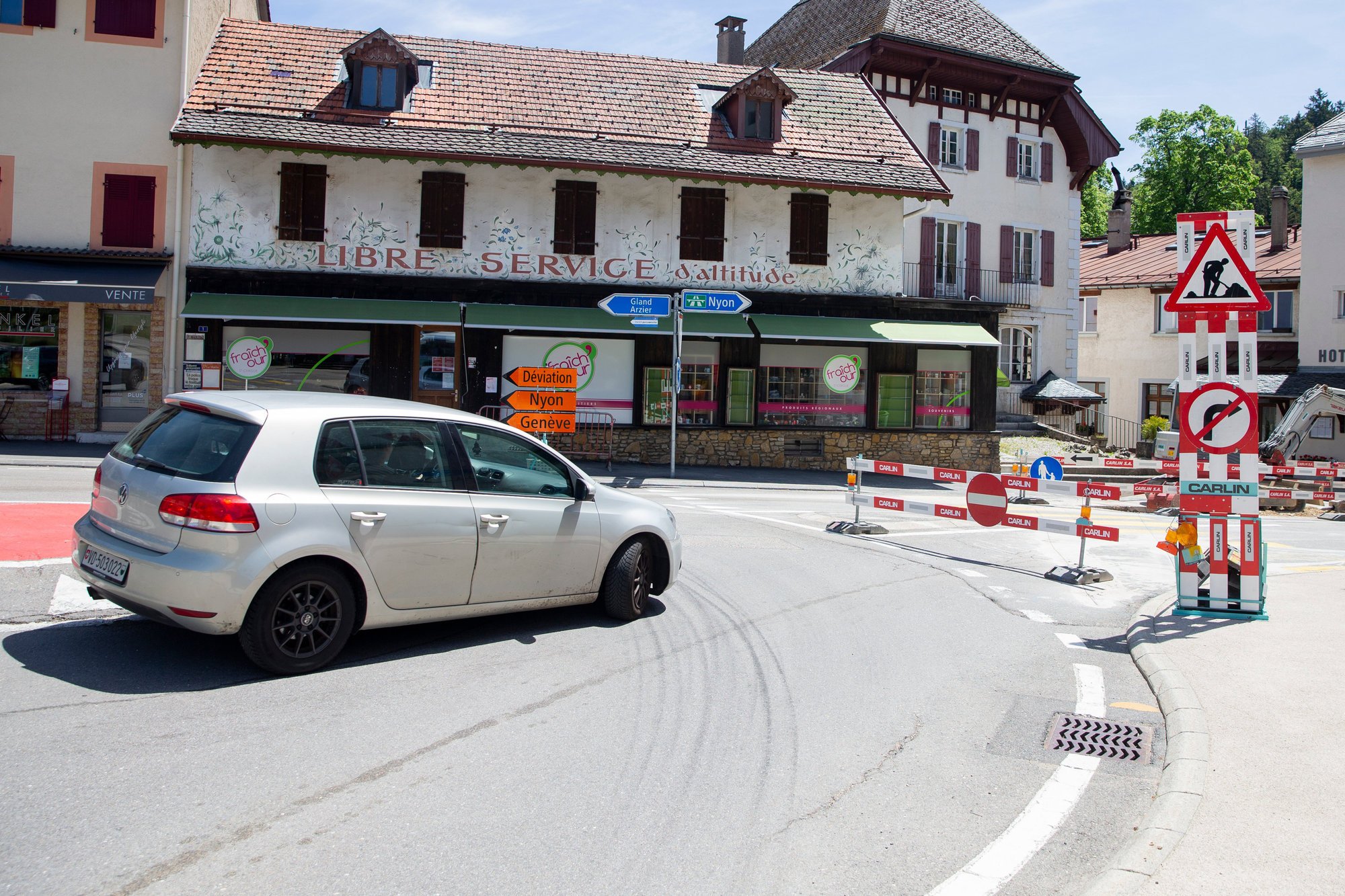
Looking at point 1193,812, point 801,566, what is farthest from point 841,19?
point 1193,812

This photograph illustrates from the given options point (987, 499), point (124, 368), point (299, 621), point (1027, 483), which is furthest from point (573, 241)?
point (299, 621)

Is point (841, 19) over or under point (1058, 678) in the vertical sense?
over

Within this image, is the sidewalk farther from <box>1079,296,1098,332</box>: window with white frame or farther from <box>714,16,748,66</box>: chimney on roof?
<box>1079,296,1098,332</box>: window with white frame

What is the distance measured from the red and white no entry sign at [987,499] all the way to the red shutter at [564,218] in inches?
556

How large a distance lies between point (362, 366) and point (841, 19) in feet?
69.3

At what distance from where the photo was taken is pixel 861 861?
4.13 metres

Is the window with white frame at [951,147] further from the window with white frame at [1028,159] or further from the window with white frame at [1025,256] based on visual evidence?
the window with white frame at [1025,256]

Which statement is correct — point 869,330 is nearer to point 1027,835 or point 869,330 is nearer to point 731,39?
point 731,39

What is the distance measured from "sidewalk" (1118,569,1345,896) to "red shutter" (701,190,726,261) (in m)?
17.2

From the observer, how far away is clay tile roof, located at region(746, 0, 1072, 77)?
32844 millimetres

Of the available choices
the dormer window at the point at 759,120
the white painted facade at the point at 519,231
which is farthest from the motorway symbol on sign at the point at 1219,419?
the dormer window at the point at 759,120

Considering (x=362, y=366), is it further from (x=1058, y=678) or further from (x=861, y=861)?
(x=861, y=861)

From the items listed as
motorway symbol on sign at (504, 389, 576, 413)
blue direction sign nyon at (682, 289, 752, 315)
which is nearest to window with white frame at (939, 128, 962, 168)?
blue direction sign nyon at (682, 289, 752, 315)

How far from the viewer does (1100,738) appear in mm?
5805
